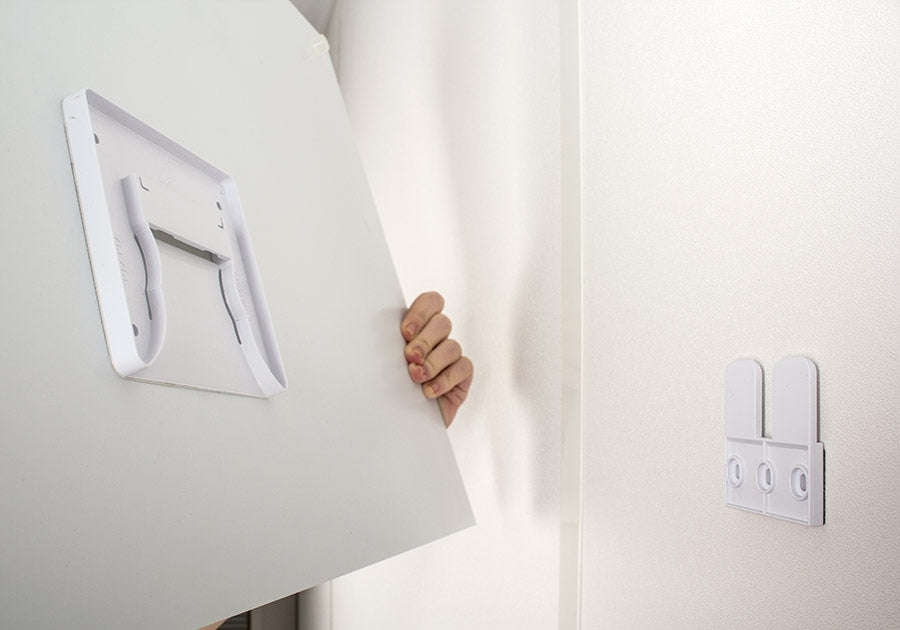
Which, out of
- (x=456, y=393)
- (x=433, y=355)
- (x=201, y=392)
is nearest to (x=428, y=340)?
(x=433, y=355)

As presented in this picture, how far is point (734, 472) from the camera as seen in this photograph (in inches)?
25.3

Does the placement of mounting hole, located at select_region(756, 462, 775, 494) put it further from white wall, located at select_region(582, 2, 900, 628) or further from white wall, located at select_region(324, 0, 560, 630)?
white wall, located at select_region(324, 0, 560, 630)

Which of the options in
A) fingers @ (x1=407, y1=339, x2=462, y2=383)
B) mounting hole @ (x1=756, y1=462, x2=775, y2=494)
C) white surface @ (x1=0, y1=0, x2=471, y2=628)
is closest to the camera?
white surface @ (x1=0, y1=0, x2=471, y2=628)

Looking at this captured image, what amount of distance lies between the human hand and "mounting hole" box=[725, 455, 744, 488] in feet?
1.51

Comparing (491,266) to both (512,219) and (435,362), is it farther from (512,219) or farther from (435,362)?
(435,362)

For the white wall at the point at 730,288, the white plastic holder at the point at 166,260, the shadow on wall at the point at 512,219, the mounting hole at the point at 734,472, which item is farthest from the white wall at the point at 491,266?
the white plastic holder at the point at 166,260

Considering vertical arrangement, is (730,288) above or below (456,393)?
above

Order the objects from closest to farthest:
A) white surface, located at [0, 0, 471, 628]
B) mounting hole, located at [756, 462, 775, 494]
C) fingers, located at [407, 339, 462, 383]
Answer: white surface, located at [0, 0, 471, 628], mounting hole, located at [756, 462, 775, 494], fingers, located at [407, 339, 462, 383]

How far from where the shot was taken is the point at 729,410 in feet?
2.14

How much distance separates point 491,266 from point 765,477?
649mm

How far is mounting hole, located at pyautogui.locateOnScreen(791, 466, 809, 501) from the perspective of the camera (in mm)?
563

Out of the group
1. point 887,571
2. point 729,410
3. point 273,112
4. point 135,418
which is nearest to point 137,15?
point 273,112

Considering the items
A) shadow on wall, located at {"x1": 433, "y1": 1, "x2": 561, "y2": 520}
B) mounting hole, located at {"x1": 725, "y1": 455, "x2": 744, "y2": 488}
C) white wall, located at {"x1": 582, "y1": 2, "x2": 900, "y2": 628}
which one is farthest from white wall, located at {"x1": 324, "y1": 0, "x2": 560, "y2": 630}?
mounting hole, located at {"x1": 725, "y1": 455, "x2": 744, "y2": 488}

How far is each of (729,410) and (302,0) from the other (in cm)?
238
